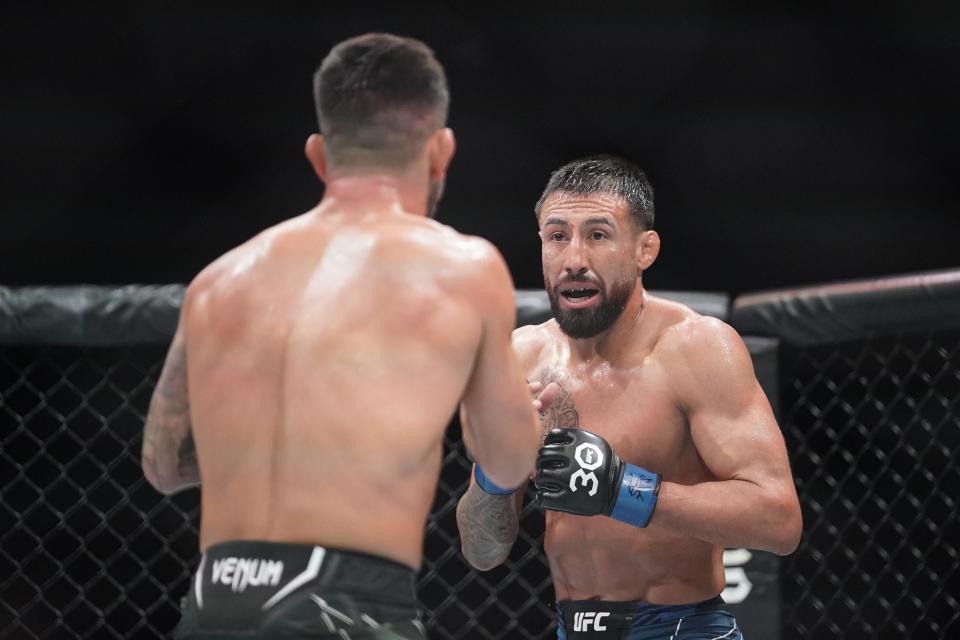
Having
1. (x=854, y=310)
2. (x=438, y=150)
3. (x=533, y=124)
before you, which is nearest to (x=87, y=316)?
(x=438, y=150)

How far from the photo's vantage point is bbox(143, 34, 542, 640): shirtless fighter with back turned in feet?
4.17

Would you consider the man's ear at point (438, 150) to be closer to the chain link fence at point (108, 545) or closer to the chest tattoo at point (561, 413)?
the chest tattoo at point (561, 413)

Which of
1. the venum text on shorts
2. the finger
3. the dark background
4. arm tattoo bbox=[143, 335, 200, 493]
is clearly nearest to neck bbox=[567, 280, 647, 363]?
the finger

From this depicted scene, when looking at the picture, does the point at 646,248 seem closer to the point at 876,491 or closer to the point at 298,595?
the point at 298,595

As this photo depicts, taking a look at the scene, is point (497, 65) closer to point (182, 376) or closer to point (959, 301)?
→ point (959, 301)

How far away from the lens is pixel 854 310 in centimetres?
245

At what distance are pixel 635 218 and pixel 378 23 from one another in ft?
7.02

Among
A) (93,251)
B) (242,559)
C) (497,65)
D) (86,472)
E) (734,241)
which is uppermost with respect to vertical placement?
(242,559)

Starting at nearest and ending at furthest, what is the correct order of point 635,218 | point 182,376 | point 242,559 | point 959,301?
point 242,559 < point 182,376 < point 635,218 < point 959,301

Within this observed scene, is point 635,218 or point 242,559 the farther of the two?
point 635,218

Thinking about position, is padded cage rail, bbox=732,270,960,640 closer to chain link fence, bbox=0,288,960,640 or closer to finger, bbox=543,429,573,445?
chain link fence, bbox=0,288,960,640

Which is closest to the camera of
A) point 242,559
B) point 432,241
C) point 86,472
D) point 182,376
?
point 242,559

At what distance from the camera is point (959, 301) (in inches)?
95.2

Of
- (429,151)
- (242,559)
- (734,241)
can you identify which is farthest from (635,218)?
(734,241)
